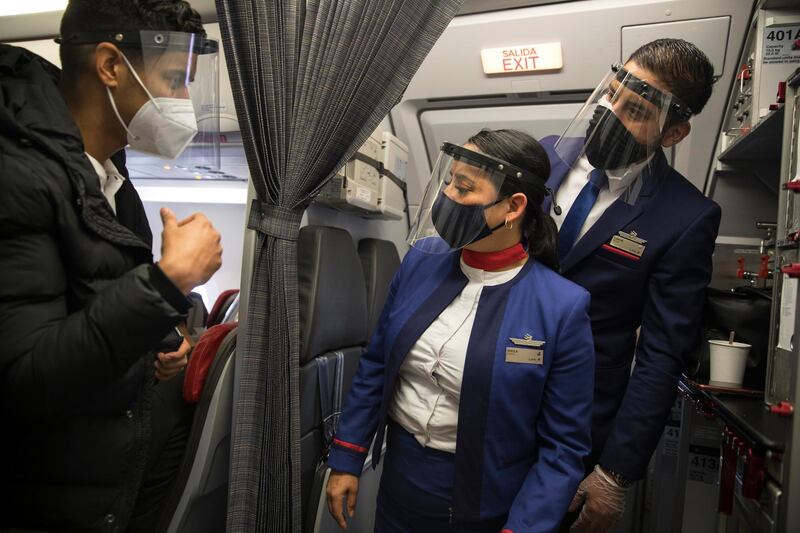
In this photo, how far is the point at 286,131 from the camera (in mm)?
1843

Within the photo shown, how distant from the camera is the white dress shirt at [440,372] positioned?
1482 mm

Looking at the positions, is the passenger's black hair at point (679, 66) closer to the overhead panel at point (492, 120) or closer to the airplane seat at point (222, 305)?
the overhead panel at point (492, 120)

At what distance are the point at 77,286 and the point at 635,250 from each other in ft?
5.40

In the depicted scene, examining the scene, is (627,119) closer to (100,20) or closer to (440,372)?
(440,372)

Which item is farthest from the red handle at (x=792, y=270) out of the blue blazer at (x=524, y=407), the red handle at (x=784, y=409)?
the blue blazer at (x=524, y=407)

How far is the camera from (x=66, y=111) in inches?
46.6

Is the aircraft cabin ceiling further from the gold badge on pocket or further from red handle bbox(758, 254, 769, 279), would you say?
red handle bbox(758, 254, 769, 279)

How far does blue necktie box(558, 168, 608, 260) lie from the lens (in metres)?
1.84

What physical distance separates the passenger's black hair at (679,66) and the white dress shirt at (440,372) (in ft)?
2.72

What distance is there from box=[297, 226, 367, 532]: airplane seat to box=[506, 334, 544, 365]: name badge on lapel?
3.20ft

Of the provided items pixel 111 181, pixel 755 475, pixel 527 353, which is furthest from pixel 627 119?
pixel 111 181

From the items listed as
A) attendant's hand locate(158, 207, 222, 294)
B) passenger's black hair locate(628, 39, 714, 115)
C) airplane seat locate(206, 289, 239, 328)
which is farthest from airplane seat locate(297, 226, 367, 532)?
airplane seat locate(206, 289, 239, 328)

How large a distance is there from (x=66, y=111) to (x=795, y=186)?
1.88m

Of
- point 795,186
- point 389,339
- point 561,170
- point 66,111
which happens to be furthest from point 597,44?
point 66,111
